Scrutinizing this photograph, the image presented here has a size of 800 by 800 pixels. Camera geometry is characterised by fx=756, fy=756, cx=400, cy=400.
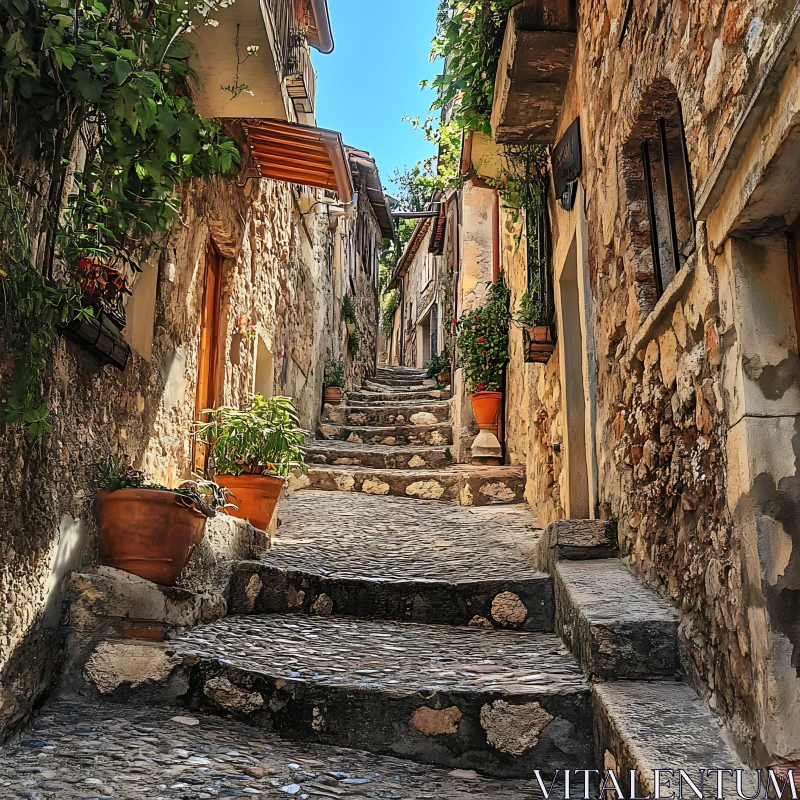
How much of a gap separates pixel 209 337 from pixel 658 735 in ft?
13.2

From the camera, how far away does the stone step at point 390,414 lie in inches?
349

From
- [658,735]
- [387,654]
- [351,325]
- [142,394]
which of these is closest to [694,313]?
[658,735]

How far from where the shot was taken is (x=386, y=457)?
7.39m

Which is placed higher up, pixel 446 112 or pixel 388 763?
pixel 446 112

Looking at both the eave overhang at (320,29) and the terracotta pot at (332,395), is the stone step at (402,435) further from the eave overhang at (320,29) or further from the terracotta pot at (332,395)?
the eave overhang at (320,29)

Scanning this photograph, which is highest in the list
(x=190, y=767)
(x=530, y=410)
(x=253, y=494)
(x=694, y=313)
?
(x=530, y=410)

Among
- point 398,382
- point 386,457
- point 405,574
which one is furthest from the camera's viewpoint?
point 398,382

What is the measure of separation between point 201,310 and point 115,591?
2.36 meters

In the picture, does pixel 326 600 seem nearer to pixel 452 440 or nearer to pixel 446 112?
pixel 452 440

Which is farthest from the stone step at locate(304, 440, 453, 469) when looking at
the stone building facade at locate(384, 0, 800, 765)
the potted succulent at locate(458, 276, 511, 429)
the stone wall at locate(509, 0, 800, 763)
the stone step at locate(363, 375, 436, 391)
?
the stone step at locate(363, 375, 436, 391)

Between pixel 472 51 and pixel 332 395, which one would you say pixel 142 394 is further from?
pixel 332 395

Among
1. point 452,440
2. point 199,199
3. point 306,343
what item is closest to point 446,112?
point 306,343

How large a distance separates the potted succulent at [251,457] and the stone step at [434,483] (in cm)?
205

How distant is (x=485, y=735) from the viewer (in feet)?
7.33
